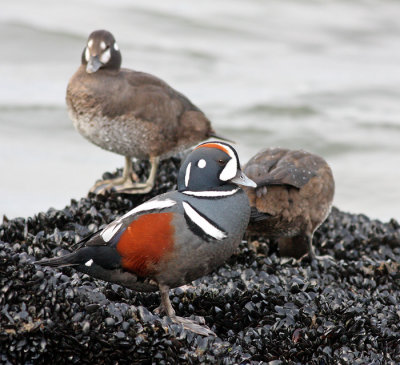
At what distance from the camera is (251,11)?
17516mm

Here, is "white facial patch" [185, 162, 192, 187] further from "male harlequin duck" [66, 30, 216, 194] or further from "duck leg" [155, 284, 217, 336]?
"male harlequin duck" [66, 30, 216, 194]

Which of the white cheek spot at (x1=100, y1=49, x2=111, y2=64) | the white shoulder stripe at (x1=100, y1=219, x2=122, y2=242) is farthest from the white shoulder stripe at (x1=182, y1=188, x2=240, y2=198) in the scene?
the white cheek spot at (x1=100, y1=49, x2=111, y2=64)

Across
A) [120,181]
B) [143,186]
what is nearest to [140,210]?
[143,186]

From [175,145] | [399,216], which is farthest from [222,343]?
[399,216]

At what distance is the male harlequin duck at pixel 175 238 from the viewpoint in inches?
185

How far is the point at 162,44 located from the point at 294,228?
997 cm

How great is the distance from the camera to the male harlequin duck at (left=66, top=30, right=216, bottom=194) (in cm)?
739

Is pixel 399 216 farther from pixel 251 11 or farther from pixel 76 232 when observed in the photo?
pixel 251 11

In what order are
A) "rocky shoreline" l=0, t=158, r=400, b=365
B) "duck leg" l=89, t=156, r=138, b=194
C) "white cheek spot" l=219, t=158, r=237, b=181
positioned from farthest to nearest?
"duck leg" l=89, t=156, r=138, b=194
"white cheek spot" l=219, t=158, r=237, b=181
"rocky shoreline" l=0, t=158, r=400, b=365

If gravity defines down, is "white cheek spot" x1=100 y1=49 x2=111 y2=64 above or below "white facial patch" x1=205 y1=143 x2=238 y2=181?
above

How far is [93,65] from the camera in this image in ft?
24.7

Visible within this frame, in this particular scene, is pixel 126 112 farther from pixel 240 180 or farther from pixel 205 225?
pixel 205 225

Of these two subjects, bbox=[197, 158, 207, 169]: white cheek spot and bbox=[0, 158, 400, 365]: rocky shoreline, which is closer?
bbox=[0, 158, 400, 365]: rocky shoreline

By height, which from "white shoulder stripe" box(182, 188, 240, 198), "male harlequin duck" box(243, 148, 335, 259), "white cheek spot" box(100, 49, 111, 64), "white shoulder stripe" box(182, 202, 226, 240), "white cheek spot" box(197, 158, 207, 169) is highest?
"white cheek spot" box(100, 49, 111, 64)
